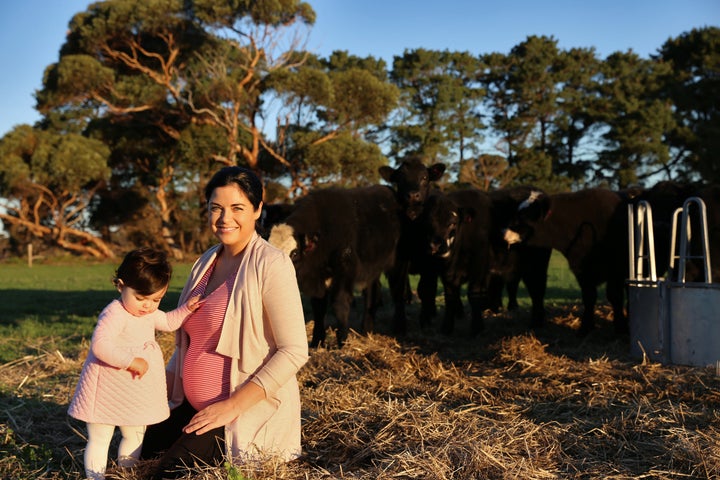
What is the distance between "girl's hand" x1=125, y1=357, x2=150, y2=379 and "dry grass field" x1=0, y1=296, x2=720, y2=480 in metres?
0.50

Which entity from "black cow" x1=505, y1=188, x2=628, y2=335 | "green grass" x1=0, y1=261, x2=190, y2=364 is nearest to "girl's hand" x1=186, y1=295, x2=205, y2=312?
"green grass" x1=0, y1=261, x2=190, y2=364

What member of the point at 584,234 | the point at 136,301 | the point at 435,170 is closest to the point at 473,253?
the point at 584,234

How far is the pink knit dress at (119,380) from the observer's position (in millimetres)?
3430

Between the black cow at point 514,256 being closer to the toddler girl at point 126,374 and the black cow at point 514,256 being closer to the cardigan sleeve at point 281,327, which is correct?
the cardigan sleeve at point 281,327

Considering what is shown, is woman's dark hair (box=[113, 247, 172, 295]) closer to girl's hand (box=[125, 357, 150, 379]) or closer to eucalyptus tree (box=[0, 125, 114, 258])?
girl's hand (box=[125, 357, 150, 379])

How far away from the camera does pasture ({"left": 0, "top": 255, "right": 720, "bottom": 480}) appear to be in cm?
360

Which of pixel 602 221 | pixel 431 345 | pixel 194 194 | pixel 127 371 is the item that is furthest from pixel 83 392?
pixel 194 194

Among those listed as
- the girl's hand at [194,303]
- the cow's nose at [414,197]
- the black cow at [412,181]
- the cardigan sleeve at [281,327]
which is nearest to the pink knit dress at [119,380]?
the girl's hand at [194,303]

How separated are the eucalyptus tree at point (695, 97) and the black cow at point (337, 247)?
2046 cm

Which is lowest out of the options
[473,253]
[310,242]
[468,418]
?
[468,418]

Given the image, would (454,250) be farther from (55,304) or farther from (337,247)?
(55,304)

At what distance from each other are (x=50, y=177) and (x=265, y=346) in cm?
3164

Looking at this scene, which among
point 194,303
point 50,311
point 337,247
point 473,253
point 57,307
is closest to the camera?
point 194,303

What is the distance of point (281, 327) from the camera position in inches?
136
